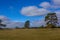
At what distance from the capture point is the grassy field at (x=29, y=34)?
34.8ft

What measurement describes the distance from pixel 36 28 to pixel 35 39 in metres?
2.29

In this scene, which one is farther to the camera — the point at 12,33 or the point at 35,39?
the point at 12,33

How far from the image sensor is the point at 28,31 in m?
12.1

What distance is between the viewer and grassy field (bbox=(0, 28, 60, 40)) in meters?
10.6

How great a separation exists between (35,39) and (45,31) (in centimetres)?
250

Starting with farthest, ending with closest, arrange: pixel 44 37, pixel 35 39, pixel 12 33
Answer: pixel 12 33 < pixel 44 37 < pixel 35 39

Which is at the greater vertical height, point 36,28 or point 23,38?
point 36,28

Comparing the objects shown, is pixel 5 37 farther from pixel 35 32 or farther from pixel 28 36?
pixel 35 32

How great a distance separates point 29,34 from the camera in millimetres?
11266

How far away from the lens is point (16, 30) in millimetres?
12250

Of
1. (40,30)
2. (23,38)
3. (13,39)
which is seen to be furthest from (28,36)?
(40,30)

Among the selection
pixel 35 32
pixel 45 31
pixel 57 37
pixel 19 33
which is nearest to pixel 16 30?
pixel 19 33

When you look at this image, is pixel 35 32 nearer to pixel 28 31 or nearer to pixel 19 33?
pixel 28 31

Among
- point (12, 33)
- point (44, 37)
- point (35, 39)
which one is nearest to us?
point (35, 39)
